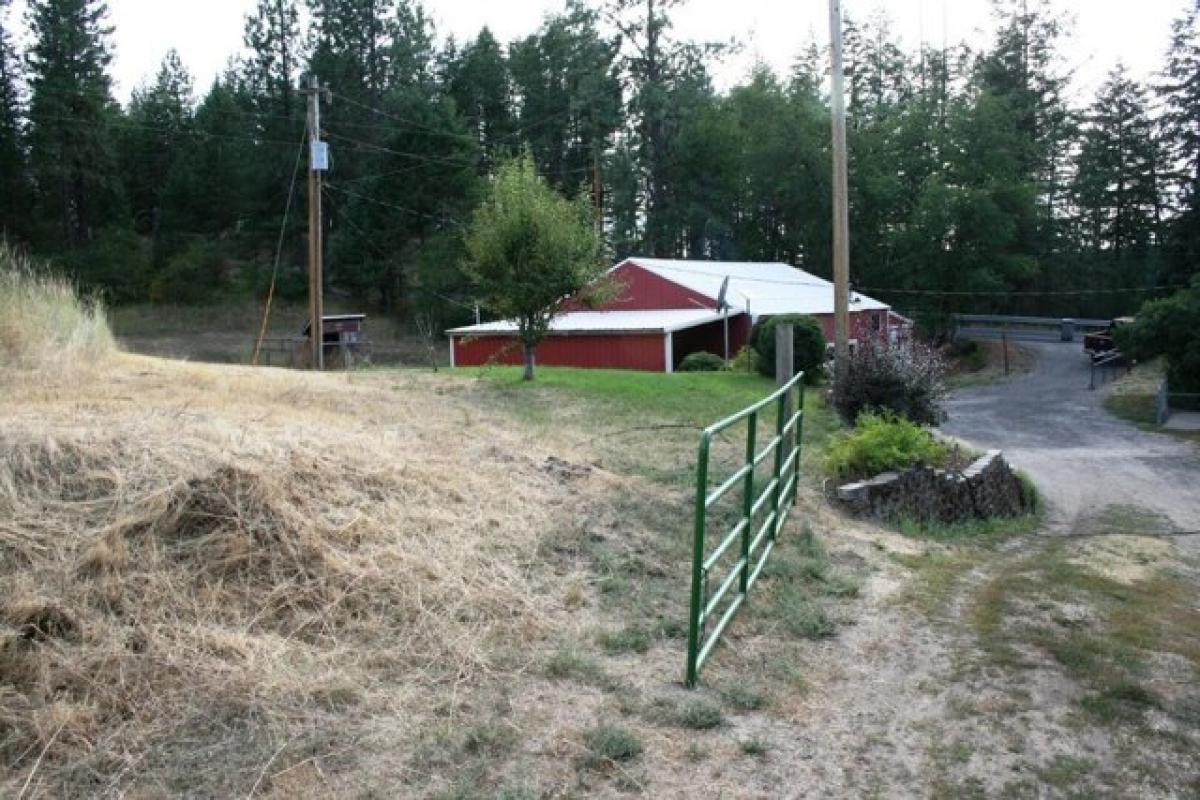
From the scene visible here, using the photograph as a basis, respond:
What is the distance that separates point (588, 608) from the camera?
5.53m

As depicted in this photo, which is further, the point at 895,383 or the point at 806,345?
the point at 806,345

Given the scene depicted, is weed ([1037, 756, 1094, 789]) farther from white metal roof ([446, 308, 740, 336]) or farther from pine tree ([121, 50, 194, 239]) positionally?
pine tree ([121, 50, 194, 239])

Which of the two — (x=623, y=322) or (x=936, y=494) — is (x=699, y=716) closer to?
(x=936, y=494)

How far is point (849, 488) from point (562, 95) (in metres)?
49.8

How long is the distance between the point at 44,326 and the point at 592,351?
19.9 metres

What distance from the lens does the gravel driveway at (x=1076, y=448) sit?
44.4ft

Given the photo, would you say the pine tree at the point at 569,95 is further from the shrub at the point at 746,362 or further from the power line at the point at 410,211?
the shrub at the point at 746,362

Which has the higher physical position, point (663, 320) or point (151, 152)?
point (151, 152)

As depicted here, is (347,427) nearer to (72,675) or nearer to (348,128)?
(72,675)

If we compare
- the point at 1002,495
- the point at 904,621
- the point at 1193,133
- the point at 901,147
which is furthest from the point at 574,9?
the point at 904,621

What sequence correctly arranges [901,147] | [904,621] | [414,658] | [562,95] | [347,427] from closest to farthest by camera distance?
[414,658], [904,621], [347,427], [901,147], [562,95]

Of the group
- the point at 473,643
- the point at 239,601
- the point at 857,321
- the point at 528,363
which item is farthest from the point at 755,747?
the point at 857,321

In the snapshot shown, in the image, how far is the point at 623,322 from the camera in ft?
101

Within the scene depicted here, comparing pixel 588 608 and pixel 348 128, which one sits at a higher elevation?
pixel 348 128
